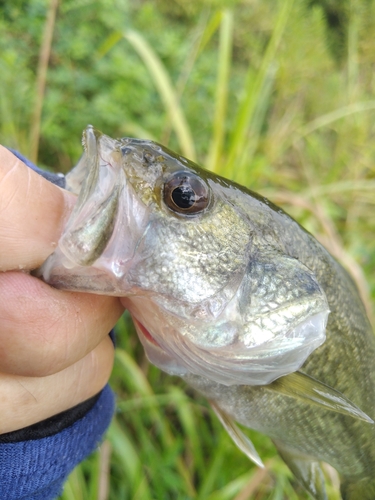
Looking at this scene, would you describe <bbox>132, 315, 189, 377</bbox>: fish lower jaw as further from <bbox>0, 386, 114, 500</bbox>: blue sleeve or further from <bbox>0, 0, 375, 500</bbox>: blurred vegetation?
<bbox>0, 0, 375, 500</bbox>: blurred vegetation

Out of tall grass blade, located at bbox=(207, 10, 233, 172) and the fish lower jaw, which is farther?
tall grass blade, located at bbox=(207, 10, 233, 172)

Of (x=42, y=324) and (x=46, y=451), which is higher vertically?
(x=42, y=324)

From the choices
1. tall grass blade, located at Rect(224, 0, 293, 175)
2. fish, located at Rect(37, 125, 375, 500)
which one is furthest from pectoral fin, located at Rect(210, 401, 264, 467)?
tall grass blade, located at Rect(224, 0, 293, 175)

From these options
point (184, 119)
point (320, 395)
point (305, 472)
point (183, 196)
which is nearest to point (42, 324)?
point (183, 196)

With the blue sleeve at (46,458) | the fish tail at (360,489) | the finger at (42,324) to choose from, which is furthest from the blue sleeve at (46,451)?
the fish tail at (360,489)

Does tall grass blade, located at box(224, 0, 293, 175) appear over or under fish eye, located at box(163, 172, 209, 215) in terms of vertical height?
over

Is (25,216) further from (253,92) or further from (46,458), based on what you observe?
(253,92)

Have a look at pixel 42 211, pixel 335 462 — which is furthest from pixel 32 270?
pixel 335 462

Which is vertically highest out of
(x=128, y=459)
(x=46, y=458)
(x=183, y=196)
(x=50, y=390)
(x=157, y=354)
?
(x=183, y=196)
